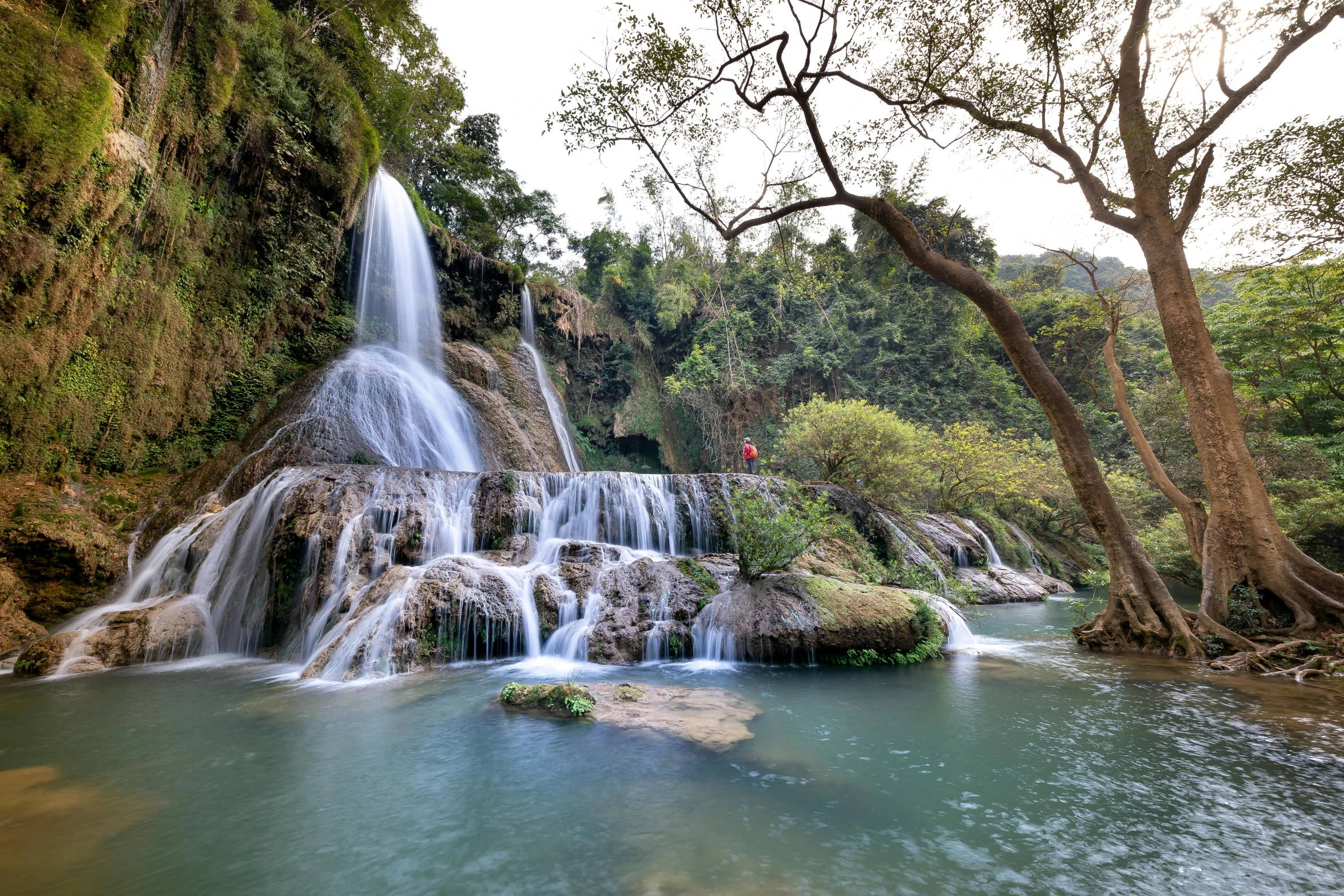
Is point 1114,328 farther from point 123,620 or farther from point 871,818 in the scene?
point 123,620

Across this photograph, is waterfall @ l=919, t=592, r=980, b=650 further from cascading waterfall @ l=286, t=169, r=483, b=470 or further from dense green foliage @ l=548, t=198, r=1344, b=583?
cascading waterfall @ l=286, t=169, r=483, b=470

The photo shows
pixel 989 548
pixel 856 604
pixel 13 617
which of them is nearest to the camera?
pixel 13 617

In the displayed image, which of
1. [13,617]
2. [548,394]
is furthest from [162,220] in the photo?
[548,394]

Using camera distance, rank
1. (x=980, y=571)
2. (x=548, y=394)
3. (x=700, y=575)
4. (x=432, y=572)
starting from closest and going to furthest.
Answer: (x=432, y=572), (x=700, y=575), (x=980, y=571), (x=548, y=394)

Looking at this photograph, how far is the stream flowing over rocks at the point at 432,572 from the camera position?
6.70 metres

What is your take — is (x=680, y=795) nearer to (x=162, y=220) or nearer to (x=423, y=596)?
(x=423, y=596)

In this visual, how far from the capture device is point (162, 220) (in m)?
9.75

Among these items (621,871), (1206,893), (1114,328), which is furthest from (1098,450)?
(621,871)

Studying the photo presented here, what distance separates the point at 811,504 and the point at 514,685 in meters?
4.60

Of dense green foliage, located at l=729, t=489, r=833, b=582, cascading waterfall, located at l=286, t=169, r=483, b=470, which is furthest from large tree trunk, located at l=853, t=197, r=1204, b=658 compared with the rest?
cascading waterfall, located at l=286, t=169, r=483, b=470

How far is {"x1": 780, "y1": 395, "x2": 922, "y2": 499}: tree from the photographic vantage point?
16.0 meters

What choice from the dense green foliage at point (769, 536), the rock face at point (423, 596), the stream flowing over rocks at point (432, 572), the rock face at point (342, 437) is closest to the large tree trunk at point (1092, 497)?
the stream flowing over rocks at point (432, 572)

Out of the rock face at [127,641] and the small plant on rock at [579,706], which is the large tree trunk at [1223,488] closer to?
the small plant on rock at [579,706]

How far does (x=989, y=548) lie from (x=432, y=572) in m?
16.2
